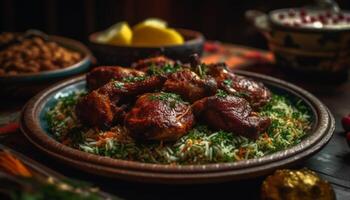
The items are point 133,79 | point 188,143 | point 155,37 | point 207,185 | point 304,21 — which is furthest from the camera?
point 304,21

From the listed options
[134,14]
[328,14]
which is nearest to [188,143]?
[328,14]

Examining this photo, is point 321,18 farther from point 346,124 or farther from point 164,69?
point 164,69

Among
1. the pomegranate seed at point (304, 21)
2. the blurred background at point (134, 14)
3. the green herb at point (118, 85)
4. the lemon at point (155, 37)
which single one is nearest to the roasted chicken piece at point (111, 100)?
the green herb at point (118, 85)

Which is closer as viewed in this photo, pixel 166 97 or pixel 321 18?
pixel 166 97

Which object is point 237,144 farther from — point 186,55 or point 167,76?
point 186,55

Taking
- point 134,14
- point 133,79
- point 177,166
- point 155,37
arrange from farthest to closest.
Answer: point 134,14, point 155,37, point 133,79, point 177,166

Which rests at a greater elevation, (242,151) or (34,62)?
(242,151)

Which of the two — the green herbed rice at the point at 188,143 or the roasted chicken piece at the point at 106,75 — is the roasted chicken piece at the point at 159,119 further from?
the roasted chicken piece at the point at 106,75

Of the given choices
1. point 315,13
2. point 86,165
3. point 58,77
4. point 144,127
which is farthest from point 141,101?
point 315,13
